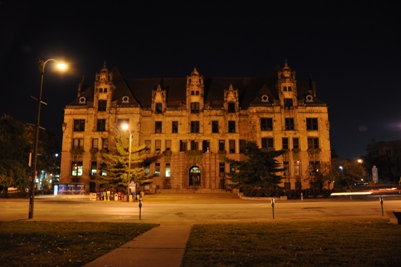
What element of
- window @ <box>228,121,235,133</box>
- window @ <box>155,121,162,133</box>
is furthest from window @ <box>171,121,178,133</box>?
window @ <box>228,121,235,133</box>

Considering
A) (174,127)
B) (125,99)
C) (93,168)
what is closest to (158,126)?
(174,127)

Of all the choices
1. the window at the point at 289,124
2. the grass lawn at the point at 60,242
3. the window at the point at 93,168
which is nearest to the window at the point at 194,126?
the window at the point at 289,124

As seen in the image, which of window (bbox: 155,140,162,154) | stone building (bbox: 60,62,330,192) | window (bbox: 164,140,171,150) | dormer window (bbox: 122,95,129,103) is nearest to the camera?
stone building (bbox: 60,62,330,192)

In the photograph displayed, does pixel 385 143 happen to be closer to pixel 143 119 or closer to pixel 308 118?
pixel 308 118

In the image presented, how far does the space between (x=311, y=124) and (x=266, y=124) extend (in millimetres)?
7639

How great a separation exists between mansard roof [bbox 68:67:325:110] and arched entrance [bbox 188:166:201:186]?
11.4 metres

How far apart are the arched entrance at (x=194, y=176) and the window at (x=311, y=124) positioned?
20098 millimetres

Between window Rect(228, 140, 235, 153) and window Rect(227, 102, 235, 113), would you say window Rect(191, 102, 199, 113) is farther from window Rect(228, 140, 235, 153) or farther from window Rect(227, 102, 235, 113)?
window Rect(228, 140, 235, 153)

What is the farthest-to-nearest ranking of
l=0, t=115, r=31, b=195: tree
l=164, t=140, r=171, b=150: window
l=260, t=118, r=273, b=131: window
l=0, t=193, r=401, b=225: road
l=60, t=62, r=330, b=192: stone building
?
l=164, t=140, r=171, b=150: window → l=260, t=118, r=273, b=131: window → l=60, t=62, r=330, b=192: stone building → l=0, t=115, r=31, b=195: tree → l=0, t=193, r=401, b=225: road

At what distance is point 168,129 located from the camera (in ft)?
194

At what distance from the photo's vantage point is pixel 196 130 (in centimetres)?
5925

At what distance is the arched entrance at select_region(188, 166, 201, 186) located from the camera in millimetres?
57812

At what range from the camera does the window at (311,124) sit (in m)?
58.3

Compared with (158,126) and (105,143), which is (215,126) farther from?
(105,143)
